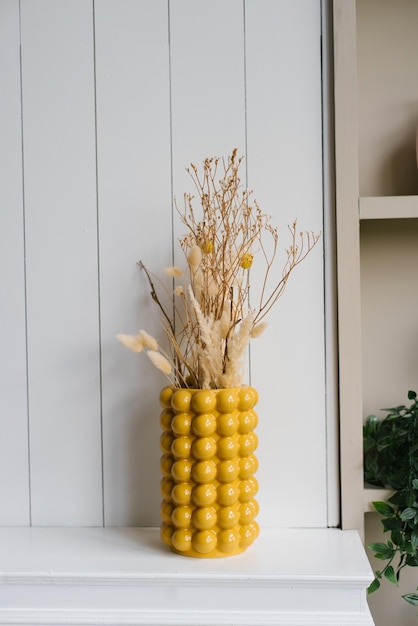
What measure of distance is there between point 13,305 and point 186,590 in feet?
2.17

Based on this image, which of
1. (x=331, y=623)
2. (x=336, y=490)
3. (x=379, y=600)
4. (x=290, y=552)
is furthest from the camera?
(x=379, y=600)

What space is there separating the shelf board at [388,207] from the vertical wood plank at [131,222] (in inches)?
15.4

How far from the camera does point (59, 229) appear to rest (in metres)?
1.31

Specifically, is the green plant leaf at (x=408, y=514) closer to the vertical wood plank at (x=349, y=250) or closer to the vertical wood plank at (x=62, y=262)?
the vertical wood plank at (x=349, y=250)

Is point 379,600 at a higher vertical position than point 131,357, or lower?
lower

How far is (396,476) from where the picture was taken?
126 centimetres

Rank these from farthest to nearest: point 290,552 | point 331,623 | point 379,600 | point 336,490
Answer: point 379,600 → point 336,490 → point 290,552 → point 331,623

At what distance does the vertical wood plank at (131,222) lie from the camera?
1292 millimetres

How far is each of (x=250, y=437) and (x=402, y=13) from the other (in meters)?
1.02

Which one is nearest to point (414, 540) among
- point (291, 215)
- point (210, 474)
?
point (210, 474)

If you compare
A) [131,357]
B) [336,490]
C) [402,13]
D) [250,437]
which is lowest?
[336,490]

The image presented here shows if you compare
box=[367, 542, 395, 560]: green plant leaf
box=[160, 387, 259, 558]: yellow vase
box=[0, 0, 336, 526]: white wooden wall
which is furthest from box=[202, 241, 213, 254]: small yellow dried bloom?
box=[367, 542, 395, 560]: green plant leaf

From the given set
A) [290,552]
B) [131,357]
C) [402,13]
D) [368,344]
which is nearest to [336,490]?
[290,552]

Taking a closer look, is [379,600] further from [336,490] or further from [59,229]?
A: [59,229]
